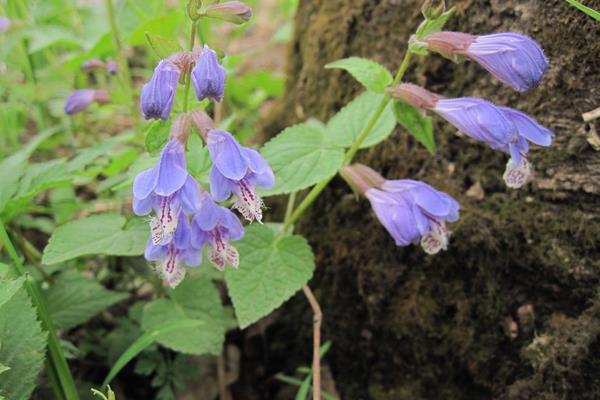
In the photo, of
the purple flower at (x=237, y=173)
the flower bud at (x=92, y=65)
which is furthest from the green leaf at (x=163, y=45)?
the flower bud at (x=92, y=65)

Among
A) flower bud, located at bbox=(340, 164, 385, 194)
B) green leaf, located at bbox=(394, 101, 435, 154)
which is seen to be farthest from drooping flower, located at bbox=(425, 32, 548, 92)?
flower bud, located at bbox=(340, 164, 385, 194)

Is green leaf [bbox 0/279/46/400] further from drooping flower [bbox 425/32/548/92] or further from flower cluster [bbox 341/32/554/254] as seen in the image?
drooping flower [bbox 425/32/548/92]

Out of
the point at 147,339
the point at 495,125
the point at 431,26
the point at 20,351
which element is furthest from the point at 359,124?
the point at 20,351

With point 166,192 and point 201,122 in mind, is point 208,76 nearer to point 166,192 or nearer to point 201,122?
point 201,122

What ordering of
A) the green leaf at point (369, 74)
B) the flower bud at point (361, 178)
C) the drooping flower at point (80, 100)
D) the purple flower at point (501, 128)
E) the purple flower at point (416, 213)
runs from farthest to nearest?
the drooping flower at point (80, 100) → the flower bud at point (361, 178) → the green leaf at point (369, 74) → the purple flower at point (416, 213) → the purple flower at point (501, 128)

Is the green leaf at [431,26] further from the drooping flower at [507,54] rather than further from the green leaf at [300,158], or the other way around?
the green leaf at [300,158]

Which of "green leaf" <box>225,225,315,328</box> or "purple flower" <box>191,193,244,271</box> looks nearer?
"purple flower" <box>191,193,244,271</box>
